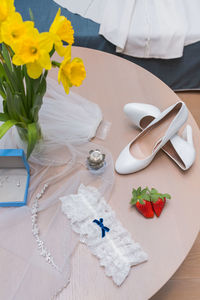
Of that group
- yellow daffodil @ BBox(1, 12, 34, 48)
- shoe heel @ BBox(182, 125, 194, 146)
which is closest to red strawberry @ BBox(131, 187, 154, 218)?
shoe heel @ BBox(182, 125, 194, 146)

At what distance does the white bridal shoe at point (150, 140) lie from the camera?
2.76 ft

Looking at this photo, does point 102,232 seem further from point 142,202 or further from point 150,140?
point 150,140

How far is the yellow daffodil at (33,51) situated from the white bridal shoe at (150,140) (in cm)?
41

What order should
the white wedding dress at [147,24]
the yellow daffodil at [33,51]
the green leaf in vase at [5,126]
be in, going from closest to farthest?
1. the yellow daffodil at [33,51]
2. the green leaf in vase at [5,126]
3. the white wedding dress at [147,24]

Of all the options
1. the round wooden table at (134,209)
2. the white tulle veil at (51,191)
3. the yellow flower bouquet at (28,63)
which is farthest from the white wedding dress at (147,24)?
the yellow flower bouquet at (28,63)

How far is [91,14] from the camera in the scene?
1.49 metres

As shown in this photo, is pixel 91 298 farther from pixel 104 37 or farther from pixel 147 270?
pixel 104 37

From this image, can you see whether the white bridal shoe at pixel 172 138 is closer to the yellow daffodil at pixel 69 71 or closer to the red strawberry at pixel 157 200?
the red strawberry at pixel 157 200

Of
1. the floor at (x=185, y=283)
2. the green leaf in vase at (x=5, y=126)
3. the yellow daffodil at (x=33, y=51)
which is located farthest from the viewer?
the floor at (x=185, y=283)

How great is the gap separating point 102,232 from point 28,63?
0.46m

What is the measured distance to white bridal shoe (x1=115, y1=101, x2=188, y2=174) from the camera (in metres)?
0.84

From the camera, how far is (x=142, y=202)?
0.76m

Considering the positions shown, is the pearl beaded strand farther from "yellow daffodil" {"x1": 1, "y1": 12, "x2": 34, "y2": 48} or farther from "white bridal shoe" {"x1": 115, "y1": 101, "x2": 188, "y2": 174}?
"yellow daffodil" {"x1": 1, "y1": 12, "x2": 34, "y2": 48}

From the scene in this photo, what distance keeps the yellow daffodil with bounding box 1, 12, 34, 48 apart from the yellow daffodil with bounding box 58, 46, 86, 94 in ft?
0.29
